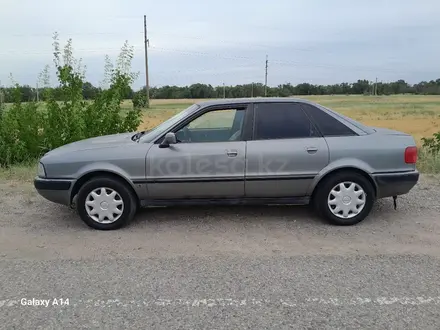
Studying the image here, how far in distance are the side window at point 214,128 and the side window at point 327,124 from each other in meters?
0.86

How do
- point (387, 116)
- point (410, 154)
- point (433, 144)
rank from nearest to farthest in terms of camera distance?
point (410, 154)
point (433, 144)
point (387, 116)

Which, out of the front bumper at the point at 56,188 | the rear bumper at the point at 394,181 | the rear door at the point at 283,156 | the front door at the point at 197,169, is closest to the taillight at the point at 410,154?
the rear bumper at the point at 394,181

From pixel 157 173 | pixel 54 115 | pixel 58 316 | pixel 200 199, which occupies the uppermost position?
pixel 54 115

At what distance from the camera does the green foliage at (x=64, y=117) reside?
8078 mm

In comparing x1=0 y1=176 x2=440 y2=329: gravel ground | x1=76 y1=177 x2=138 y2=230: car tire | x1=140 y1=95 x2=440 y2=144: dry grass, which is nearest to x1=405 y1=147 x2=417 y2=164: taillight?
x1=0 y1=176 x2=440 y2=329: gravel ground

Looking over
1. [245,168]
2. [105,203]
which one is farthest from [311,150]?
[105,203]

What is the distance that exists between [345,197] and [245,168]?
1.26 m

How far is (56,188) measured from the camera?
4543 mm

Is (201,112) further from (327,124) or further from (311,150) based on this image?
(327,124)

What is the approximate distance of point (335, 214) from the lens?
4.63 metres

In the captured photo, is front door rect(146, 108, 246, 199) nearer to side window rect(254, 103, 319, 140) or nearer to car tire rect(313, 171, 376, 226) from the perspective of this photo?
side window rect(254, 103, 319, 140)

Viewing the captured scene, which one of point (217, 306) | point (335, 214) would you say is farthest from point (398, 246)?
point (217, 306)

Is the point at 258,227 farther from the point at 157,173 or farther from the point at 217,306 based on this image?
the point at 217,306

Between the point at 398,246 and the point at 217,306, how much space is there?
2244 millimetres
